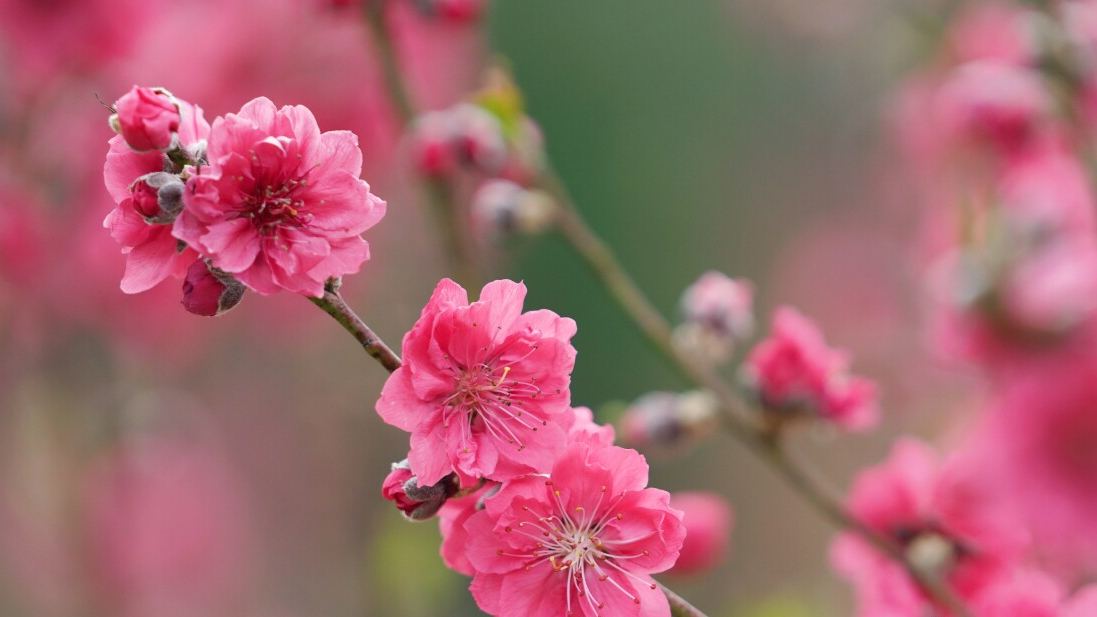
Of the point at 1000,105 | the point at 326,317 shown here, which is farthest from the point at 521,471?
the point at 326,317

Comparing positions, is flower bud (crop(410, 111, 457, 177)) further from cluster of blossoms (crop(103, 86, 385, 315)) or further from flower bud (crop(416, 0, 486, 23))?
cluster of blossoms (crop(103, 86, 385, 315))

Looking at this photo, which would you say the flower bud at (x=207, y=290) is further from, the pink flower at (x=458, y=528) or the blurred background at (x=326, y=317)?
the blurred background at (x=326, y=317)

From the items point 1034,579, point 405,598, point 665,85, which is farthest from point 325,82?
point 665,85

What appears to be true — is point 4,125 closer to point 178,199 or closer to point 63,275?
point 63,275

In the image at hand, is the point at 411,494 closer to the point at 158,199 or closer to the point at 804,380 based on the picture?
the point at 158,199

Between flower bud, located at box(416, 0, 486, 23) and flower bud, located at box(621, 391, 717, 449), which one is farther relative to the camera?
flower bud, located at box(416, 0, 486, 23)

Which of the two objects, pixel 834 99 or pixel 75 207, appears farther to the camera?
pixel 834 99

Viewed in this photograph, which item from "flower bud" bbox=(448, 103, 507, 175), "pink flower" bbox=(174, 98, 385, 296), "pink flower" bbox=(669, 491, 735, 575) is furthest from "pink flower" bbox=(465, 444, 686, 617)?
"flower bud" bbox=(448, 103, 507, 175)

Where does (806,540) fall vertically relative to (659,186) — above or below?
below
